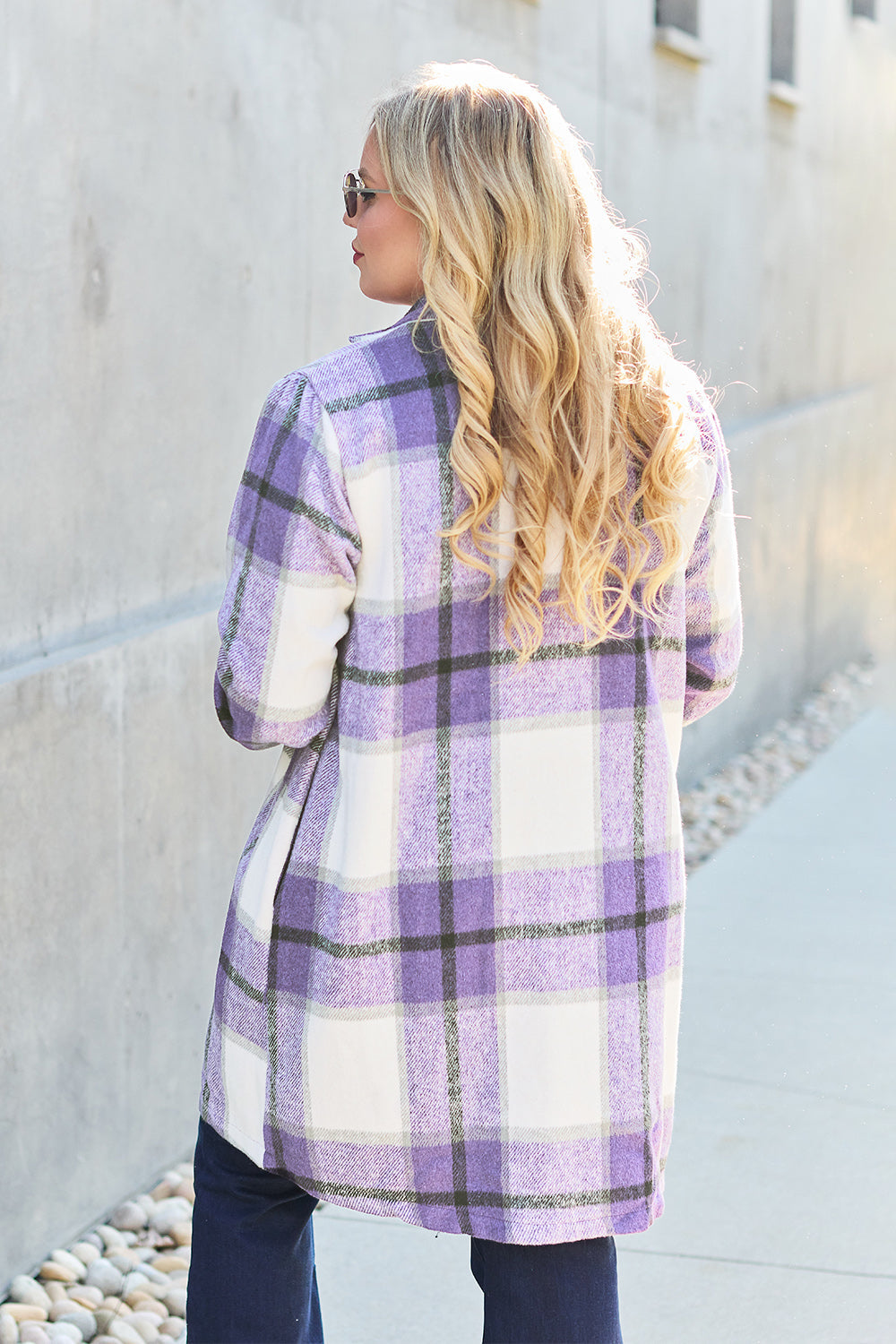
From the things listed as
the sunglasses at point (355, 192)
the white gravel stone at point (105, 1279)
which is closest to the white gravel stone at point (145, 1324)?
the white gravel stone at point (105, 1279)

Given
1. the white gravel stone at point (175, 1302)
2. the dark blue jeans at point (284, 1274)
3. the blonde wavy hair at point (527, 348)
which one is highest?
the blonde wavy hair at point (527, 348)

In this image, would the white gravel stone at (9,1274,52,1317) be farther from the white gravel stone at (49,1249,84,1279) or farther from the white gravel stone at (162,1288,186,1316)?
the white gravel stone at (162,1288,186,1316)

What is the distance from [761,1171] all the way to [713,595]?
1.89 m

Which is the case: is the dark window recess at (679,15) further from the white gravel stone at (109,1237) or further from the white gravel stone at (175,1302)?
the white gravel stone at (175,1302)

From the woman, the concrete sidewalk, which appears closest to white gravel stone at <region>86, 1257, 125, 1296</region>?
the concrete sidewalk

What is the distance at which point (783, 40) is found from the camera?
8.44 m

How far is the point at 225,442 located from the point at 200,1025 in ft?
4.06

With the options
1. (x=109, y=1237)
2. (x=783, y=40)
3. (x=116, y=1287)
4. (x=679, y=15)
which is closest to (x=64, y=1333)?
(x=116, y=1287)

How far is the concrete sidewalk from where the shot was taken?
111 inches

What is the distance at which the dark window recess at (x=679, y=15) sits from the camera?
21.6ft

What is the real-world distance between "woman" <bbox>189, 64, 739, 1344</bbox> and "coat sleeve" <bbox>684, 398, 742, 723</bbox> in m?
0.04

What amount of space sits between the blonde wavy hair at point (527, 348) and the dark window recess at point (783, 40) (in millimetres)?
7314

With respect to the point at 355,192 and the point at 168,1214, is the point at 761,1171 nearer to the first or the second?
the point at 168,1214

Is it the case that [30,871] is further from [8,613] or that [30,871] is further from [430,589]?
[430,589]
